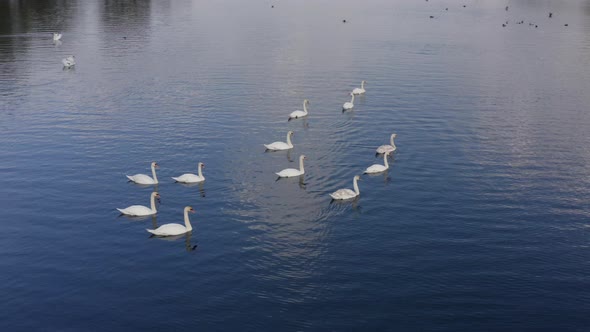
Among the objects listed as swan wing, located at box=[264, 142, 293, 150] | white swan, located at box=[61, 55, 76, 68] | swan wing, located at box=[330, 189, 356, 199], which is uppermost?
white swan, located at box=[61, 55, 76, 68]

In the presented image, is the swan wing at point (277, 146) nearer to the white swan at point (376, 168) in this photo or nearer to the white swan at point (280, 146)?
the white swan at point (280, 146)

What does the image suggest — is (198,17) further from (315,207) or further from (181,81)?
(315,207)

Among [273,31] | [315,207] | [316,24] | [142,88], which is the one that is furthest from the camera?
[316,24]

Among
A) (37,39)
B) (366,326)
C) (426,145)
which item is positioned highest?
(37,39)

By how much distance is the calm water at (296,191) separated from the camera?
3350cm

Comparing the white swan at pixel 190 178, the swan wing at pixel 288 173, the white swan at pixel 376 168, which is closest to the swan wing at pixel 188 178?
the white swan at pixel 190 178

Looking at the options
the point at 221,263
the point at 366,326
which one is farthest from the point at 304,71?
the point at 366,326

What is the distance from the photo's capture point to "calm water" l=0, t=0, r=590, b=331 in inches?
1319

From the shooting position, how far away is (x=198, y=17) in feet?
453

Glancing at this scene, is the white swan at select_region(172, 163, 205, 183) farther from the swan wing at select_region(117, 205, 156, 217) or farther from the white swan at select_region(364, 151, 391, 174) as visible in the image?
the white swan at select_region(364, 151, 391, 174)

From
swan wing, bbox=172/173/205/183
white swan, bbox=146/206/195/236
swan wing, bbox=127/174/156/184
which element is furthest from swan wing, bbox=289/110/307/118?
white swan, bbox=146/206/195/236

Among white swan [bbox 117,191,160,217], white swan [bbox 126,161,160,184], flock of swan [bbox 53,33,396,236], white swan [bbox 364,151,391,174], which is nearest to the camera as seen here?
flock of swan [bbox 53,33,396,236]

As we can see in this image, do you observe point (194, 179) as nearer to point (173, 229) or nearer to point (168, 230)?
point (173, 229)

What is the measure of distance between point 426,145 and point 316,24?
249ft
